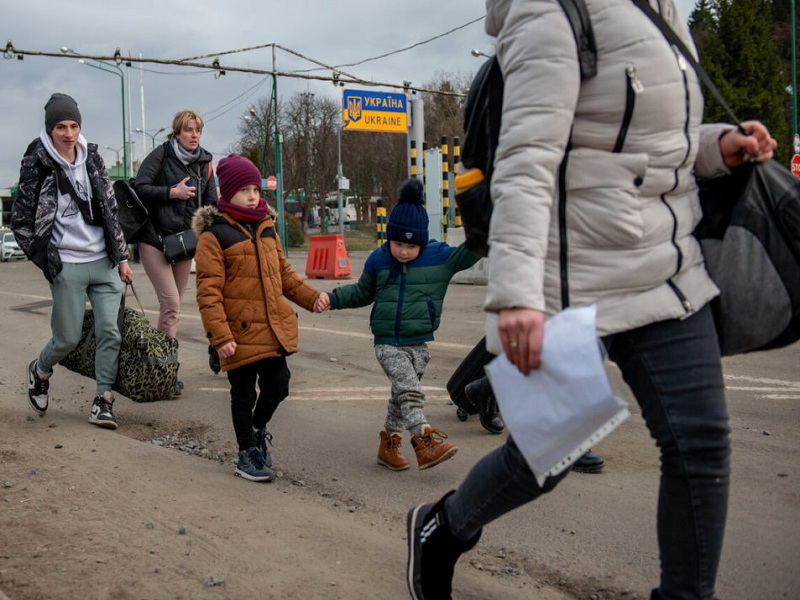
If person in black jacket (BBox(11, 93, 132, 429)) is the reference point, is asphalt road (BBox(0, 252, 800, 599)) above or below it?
below

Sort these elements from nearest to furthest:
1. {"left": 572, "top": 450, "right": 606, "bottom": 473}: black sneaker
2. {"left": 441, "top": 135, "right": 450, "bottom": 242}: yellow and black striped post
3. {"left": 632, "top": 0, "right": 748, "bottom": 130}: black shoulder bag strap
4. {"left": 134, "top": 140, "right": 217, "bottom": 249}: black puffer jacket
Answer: {"left": 632, "top": 0, "right": 748, "bottom": 130}: black shoulder bag strap, {"left": 572, "top": 450, "right": 606, "bottom": 473}: black sneaker, {"left": 134, "top": 140, "right": 217, "bottom": 249}: black puffer jacket, {"left": 441, "top": 135, "right": 450, "bottom": 242}: yellow and black striped post

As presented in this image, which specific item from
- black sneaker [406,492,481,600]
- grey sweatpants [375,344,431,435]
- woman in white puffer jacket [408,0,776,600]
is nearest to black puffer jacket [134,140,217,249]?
grey sweatpants [375,344,431,435]

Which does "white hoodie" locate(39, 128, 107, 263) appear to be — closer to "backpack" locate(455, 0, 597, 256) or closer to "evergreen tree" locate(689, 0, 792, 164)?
"backpack" locate(455, 0, 597, 256)

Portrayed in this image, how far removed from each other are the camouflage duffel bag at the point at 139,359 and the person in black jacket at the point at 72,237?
76mm

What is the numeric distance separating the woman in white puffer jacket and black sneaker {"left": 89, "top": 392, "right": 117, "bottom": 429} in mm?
3954

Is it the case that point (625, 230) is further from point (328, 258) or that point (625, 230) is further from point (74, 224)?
point (328, 258)

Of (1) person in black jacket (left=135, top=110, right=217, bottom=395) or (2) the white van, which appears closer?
(1) person in black jacket (left=135, top=110, right=217, bottom=395)

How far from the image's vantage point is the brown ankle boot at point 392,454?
485cm

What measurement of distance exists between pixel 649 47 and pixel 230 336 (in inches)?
109

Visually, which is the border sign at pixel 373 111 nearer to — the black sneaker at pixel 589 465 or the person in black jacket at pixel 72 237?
the person in black jacket at pixel 72 237

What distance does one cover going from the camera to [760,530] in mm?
3766

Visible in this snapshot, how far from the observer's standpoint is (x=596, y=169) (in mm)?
2395

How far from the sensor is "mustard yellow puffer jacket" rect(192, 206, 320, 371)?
4.65 m

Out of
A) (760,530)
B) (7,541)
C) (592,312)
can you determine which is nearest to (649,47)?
(592,312)
